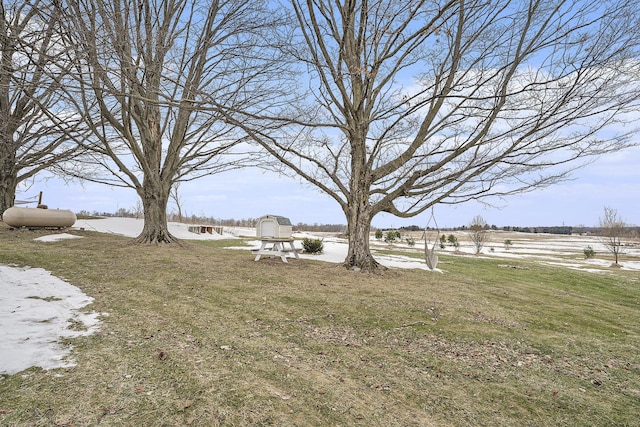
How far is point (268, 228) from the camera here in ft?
33.6

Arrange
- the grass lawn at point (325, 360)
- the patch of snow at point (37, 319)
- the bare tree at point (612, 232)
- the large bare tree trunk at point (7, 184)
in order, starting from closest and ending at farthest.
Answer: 1. the grass lawn at point (325, 360)
2. the patch of snow at point (37, 319)
3. the large bare tree trunk at point (7, 184)
4. the bare tree at point (612, 232)

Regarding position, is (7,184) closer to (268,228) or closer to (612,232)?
(268,228)

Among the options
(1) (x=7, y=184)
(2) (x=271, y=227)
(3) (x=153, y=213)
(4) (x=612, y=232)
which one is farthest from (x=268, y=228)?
(4) (x=612, y=232)

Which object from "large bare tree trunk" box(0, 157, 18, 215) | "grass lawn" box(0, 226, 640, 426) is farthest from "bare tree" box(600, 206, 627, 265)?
"large bare tree trunk" box(0, 157, 18, 215)

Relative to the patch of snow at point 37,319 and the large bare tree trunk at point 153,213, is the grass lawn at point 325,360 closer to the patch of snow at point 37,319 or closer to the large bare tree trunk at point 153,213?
the patch of snow at point 37,319

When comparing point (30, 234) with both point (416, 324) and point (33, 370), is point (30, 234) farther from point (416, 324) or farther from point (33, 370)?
point (416, 324)

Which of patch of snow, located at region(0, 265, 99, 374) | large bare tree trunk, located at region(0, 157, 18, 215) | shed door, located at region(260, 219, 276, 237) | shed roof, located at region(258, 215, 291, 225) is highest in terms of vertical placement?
large bare tree trunk, located at region(0, 157, 18, 215)

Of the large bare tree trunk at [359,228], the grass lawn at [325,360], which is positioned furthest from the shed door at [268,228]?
the grass lawn at [325,360]

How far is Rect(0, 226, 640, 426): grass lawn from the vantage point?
2508 mm

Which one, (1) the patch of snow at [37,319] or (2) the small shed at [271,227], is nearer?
(1) the patch of snow at [37,319]

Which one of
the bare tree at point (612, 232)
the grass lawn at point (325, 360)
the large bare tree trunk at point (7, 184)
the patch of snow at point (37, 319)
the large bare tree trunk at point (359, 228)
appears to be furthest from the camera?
the bare tree at point (612, 232)

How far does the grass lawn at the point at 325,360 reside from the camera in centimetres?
251

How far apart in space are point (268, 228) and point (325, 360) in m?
7.02

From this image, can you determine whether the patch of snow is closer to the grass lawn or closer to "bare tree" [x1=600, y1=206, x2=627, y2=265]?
the grass lawn
